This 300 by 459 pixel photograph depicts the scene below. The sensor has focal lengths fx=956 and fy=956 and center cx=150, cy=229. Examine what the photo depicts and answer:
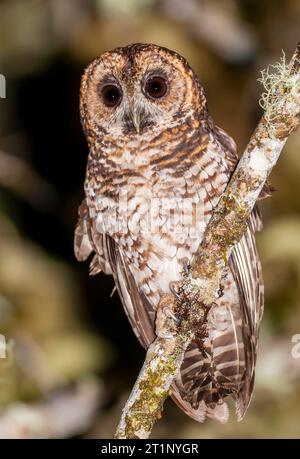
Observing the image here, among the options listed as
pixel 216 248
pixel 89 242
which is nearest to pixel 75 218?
pixel 89 242

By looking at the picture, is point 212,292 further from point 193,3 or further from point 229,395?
point 193,3

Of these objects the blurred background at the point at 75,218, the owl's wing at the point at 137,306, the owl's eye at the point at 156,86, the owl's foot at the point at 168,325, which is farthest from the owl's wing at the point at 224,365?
the owl's foot at the point at 168,325

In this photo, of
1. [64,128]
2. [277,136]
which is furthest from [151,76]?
[64,128]

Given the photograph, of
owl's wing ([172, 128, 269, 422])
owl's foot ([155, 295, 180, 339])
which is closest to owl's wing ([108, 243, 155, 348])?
owl's wing ([172, 128, 269, 422])

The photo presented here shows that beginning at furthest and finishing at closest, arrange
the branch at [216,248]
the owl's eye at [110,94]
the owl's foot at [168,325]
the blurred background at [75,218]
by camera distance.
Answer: the blurred background at [75,218] < the owl's eye at [110,94] < the owl's foot at [168,325] < the branch at [216,248]

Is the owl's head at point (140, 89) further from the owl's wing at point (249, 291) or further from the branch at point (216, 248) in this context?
the branch at point (216, 248)

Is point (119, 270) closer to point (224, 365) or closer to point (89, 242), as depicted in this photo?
point (89, 242)
